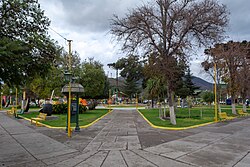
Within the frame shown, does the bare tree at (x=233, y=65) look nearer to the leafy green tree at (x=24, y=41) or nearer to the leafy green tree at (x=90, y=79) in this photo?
the leafy green tree at (x=90, y=79)

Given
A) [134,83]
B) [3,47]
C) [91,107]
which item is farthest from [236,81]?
[134,83]

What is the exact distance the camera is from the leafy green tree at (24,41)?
6918 millimetres

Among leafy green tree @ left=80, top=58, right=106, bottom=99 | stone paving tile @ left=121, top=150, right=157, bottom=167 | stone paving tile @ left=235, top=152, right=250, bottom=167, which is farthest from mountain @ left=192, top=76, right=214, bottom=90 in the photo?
stone paving tile @ left=121, top=150, right=157, bottom=167

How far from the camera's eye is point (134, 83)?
76812mm

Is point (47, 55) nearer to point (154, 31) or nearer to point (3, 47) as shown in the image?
point (3, 47)

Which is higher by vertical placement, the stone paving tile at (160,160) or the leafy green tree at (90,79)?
the leafy green tree at (90,79)

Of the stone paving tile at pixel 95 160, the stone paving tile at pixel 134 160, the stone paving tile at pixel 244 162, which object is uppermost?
the stone paving tile at pixel 244 162

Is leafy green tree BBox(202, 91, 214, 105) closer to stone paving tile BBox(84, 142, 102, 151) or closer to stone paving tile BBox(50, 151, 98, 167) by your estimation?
stone paving tile BBox(84, 142, 102, 151)

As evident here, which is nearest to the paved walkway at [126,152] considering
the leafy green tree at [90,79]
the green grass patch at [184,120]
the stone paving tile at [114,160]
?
the stone paving tile at [114,160]

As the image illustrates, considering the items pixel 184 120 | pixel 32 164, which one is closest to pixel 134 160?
pixel 32 164

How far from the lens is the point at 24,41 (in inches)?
301

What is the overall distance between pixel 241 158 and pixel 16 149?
764 cm

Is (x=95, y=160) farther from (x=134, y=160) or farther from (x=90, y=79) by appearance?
(x=90, y=79)

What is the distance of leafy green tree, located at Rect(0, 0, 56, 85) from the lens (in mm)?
6918
